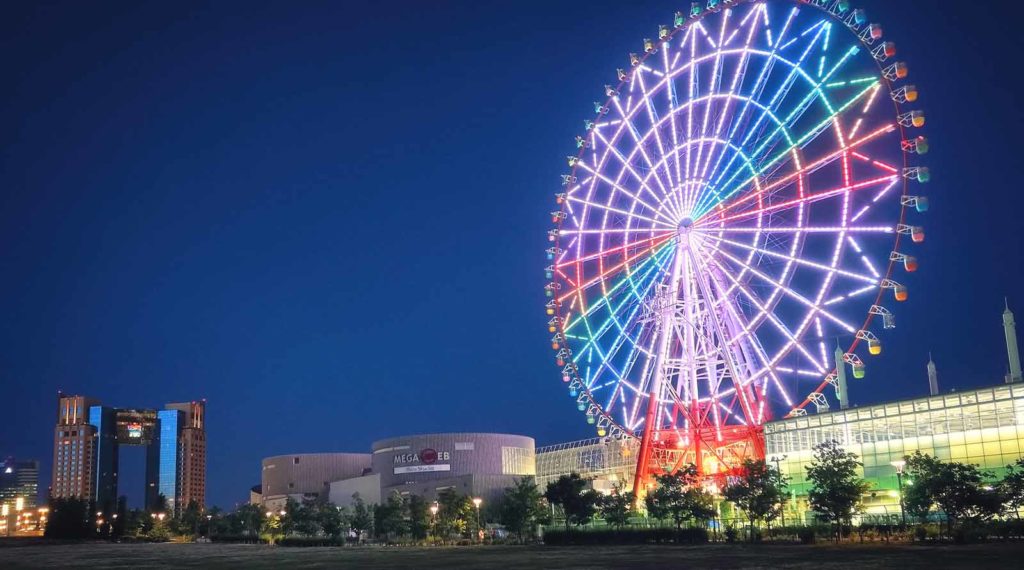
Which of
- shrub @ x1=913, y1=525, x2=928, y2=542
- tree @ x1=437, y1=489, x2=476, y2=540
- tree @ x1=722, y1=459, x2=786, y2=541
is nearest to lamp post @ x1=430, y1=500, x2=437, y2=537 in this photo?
tree @ x1=437, y1=489, x2=476, y2=540

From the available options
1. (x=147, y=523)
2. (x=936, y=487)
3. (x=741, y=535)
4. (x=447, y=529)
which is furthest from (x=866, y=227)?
(x=147, y=523)

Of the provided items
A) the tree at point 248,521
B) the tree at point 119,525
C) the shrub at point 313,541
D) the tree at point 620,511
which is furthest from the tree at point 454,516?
the tree at point 119,525

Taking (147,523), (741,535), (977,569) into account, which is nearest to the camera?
(977,569)

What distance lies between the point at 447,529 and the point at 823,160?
4559cm

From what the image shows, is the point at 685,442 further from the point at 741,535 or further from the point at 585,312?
the point at 585,312

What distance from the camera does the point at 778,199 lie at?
45.2 m

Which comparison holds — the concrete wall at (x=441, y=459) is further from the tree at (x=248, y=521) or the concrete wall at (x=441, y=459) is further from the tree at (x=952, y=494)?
the tree at (x=952, y=494)

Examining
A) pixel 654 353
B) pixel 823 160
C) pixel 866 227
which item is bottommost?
pixel 654 353

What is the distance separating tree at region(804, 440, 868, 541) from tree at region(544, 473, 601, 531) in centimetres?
1845

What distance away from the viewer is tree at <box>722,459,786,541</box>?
159 ft

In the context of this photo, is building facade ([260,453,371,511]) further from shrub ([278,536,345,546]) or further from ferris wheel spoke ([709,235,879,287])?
ferris wheel spoke ([709,235,879,287])

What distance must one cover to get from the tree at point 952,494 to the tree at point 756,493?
788cm

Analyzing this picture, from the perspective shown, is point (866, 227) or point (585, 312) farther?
point (585, 312)

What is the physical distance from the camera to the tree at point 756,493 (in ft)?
159
